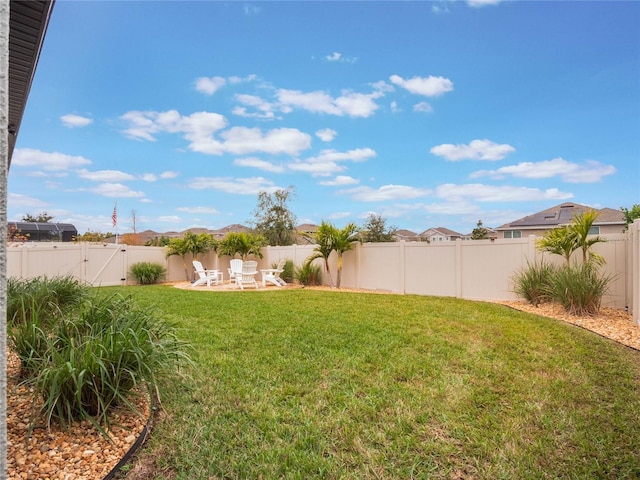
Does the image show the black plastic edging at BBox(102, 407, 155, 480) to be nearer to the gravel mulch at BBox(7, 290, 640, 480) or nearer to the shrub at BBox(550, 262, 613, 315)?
the gravel mulch at BBox(7, 290, 640, 480)

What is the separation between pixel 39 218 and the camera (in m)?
A: 33.8

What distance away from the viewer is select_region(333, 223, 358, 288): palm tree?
11.8 m

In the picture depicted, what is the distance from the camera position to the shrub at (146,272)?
14.7 metres

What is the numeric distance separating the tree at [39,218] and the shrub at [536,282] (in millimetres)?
38749

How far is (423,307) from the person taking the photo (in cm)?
742

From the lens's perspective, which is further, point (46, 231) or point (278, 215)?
point (46, 231)

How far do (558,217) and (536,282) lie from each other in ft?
76.1

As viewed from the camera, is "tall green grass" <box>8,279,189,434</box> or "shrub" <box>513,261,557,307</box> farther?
"shrub" <box>513,261,557,307</box>

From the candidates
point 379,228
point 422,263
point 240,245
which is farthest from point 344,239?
point 379,228

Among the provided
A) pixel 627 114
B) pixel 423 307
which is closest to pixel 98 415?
pixel 423 307

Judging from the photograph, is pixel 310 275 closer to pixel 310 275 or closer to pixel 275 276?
pixel 310 275

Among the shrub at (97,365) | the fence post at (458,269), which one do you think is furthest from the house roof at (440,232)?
the shrub at (97,365)

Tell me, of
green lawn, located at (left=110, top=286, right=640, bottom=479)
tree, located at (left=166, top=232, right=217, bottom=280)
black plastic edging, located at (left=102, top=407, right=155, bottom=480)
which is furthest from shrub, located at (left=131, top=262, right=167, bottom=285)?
black plastic edging, located at (left=102, top=407, right=155, bottom=480)

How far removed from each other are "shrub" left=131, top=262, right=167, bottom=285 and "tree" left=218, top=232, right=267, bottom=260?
9.24 ft
